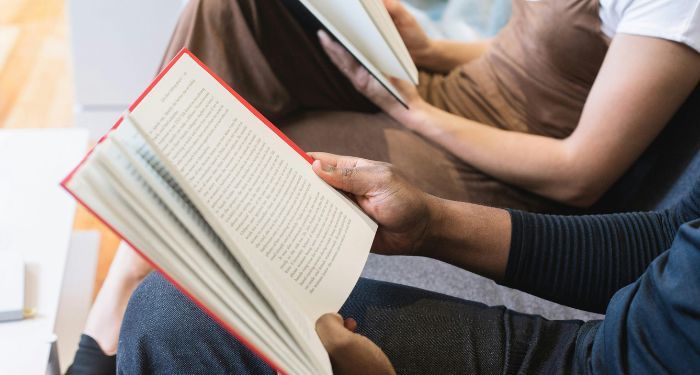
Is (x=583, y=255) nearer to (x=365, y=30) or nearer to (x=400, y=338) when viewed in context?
(x=400, y=338)

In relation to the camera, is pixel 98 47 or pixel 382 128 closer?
pixel 382 128

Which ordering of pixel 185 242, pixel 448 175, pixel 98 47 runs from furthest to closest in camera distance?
1. pixel 98 47
2. pixel 448 175
3. pixel 185 242

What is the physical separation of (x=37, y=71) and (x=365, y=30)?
154 cm

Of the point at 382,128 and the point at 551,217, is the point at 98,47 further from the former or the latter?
the point at 551,217

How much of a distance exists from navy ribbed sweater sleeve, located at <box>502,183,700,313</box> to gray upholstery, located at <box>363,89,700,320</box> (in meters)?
0.14

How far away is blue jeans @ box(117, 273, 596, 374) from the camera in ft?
2.45

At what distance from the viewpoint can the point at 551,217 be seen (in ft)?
2.84

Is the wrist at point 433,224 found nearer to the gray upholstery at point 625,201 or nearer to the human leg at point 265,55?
the gray upholstery at point 625,201

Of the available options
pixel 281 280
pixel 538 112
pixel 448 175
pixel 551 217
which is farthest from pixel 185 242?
pixel 538 112

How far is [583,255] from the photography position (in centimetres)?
84

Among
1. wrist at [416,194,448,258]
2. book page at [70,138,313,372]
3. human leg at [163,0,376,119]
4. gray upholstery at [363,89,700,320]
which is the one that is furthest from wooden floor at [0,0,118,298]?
book page at [70,138,313,372]

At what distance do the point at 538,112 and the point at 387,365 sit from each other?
577mm

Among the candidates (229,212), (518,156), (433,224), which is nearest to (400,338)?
(433,224)

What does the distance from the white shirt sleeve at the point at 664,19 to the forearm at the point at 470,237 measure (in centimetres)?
29
